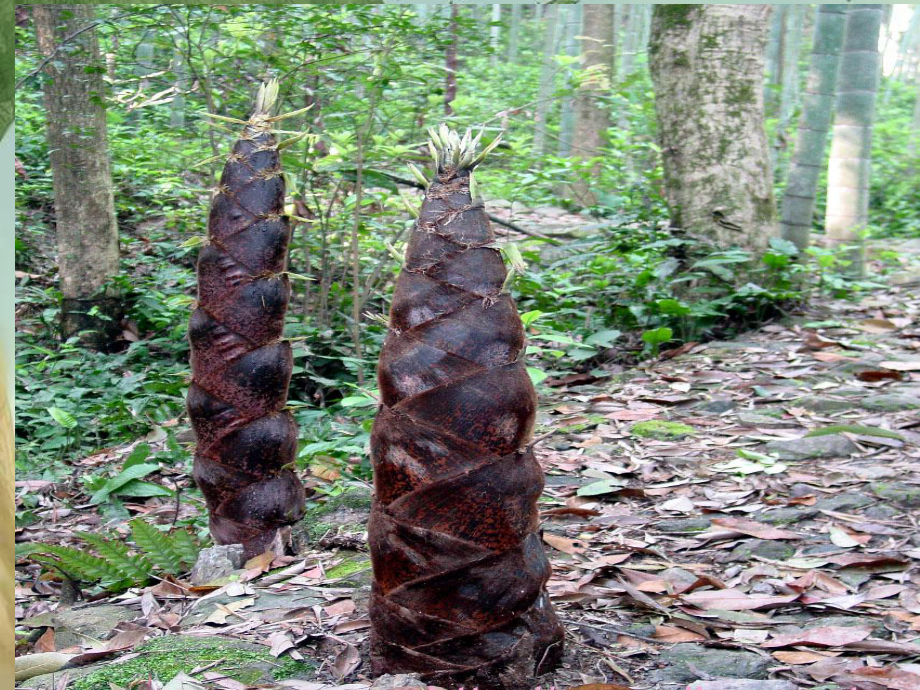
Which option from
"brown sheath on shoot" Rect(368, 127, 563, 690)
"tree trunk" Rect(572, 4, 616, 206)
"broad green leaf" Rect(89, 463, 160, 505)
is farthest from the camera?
"tree trunk" Rect(572, 4, 616, 206)

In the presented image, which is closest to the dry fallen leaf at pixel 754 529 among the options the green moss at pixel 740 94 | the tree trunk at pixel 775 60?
the green moss at pixel 740 94

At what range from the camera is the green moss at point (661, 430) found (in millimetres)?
3254

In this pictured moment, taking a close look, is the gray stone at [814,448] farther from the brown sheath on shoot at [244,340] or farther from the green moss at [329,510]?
the brown sheath on shoot at [244,340]

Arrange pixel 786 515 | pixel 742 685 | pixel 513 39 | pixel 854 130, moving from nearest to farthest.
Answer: pixel 742 685
pixel 786 515
pixel 854 130
pixel 513 39

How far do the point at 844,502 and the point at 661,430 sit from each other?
0.88 metres

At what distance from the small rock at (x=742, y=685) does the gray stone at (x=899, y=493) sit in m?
1.19

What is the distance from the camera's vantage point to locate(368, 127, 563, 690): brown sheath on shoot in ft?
4.46

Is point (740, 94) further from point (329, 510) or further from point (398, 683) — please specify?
point (398, 683)

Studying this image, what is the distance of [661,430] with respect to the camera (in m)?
3.30

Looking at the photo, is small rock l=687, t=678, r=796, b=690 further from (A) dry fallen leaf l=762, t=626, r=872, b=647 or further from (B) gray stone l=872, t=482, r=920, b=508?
(B) gray stone l=872, t=482, r=920, b=508

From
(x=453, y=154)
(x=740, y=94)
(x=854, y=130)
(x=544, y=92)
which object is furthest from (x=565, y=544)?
(x=544, y=92)

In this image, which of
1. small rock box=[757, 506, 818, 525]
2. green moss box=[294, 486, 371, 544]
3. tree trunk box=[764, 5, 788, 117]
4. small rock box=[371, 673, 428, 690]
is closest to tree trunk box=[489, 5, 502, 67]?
green moss box=[294, 486, 371, 544]

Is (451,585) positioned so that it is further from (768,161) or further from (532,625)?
(768,161)

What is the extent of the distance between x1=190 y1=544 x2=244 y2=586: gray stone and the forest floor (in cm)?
4
